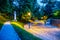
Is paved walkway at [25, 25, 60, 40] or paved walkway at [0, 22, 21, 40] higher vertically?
paved walkway at [0, 22, 21, 40]

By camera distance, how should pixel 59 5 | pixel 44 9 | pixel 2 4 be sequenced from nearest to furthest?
pixel 2 4 < pixel 59 5 < pixel 44 9

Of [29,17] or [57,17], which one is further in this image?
[29,17]

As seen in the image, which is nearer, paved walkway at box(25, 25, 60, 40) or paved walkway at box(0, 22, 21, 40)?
paved walkway at box(0, 22, 21, 40)

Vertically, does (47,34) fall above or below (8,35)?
below

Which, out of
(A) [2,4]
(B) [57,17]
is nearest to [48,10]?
(B) [57,17]

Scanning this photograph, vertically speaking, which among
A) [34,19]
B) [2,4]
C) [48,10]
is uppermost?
[2,4]

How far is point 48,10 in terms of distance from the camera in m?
20.0

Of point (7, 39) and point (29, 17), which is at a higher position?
point (7, 39)

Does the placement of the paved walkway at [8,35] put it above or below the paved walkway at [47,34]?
above

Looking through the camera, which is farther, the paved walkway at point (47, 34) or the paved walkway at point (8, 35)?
the paved walkway at point (47, 34)

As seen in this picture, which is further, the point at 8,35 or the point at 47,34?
the point at 47,34

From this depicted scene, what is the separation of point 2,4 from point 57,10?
458 inches

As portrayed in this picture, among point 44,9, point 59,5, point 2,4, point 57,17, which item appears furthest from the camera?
point 44,9

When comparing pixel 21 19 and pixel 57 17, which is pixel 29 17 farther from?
pixel 57 17
